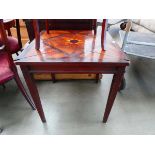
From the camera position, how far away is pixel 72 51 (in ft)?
3.18

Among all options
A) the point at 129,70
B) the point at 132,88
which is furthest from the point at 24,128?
the point at 129,70

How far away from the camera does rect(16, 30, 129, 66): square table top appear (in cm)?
87

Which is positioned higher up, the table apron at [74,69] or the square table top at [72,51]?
the square table top at [72,51]

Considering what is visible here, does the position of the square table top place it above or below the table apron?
above

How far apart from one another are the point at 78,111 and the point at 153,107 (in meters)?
0.73

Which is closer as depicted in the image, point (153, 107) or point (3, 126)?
point (3, 126)

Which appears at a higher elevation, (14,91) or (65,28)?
(65,28)

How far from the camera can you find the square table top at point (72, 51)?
87cm

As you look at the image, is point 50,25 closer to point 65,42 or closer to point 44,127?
point 65,42
